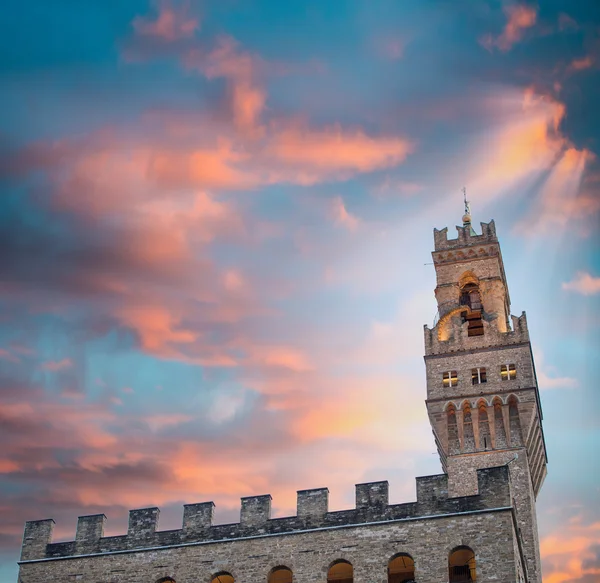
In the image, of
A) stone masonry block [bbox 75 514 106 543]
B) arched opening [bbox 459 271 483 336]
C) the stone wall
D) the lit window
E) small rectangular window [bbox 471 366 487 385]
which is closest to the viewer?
the stone wall

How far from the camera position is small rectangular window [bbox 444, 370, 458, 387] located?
223 ft

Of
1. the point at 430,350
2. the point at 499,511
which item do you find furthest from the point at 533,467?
the point at 499,511

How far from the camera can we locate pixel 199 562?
4869 cm

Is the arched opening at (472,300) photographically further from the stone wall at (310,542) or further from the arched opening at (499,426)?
the stone wall at (310,542)

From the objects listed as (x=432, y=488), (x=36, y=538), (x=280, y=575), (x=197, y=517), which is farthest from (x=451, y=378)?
(x=36, y=538)

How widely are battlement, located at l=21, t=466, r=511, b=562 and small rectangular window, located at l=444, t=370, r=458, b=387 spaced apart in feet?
69.3

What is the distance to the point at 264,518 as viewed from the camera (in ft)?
160

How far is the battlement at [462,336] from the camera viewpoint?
68.8 metres

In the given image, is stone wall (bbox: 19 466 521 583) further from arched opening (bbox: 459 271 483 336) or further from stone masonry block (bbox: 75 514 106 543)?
arched opening (bbox: 459 271 483 336)

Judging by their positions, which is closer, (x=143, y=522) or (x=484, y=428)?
(x=143, y=522)

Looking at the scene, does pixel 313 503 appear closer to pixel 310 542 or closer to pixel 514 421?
pixel 310 542

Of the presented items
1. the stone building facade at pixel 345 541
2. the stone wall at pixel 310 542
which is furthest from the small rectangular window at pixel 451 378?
the stone wall at pixel 310 542

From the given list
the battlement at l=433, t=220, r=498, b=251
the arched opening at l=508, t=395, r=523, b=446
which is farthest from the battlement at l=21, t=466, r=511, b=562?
the battlement at l=433, t=220, r=498, b=251

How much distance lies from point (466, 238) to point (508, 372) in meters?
13.7
